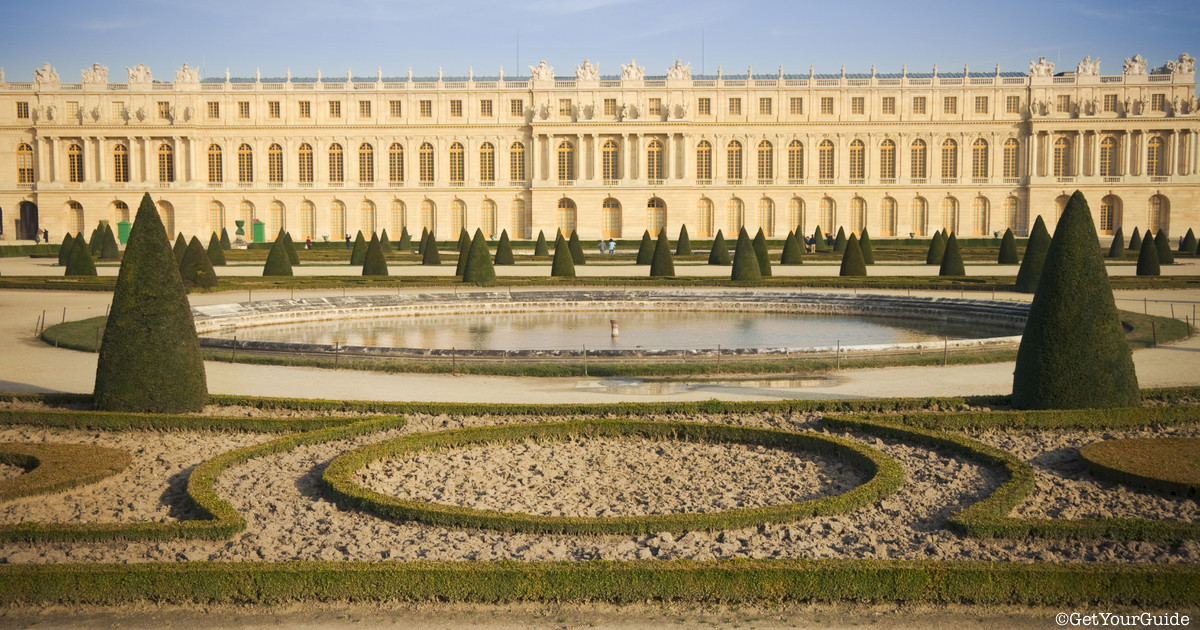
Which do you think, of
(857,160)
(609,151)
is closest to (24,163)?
(609,151)

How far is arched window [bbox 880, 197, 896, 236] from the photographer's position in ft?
190

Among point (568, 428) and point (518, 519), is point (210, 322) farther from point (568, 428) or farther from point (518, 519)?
point (518, 519)

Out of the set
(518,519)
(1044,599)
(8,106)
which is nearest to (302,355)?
(518,519)

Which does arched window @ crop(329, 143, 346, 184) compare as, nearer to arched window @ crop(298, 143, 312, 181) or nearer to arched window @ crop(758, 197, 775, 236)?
arched window @ crop(298, 143, 312, 181)

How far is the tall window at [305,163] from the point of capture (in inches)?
2327

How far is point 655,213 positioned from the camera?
188 feet

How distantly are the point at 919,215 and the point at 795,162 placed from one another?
7200 millimetres

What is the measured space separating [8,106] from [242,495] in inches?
2382

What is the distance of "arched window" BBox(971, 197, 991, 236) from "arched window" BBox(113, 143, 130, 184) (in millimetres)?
45610

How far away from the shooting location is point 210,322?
18.8m

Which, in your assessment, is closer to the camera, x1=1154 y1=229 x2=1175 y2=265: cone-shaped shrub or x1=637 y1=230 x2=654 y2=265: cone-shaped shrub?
x1=637 y1=230 x2=654 y2=265: cone-shaped shrub

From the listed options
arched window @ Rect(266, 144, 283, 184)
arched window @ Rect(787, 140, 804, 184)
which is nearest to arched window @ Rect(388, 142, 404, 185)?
arched window @ Rect(266, 144, 283, 184)

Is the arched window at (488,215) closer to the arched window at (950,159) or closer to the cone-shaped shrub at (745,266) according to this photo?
the arched window at (950,159)

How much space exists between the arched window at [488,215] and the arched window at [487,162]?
0.80 feet
